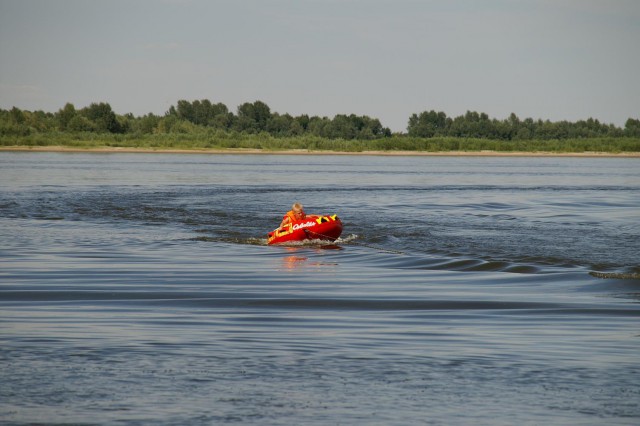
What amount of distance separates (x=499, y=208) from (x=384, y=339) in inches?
1242

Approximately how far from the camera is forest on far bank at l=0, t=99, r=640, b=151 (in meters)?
135

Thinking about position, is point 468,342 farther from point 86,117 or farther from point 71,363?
point 86,117

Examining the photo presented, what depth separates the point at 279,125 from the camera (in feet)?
535

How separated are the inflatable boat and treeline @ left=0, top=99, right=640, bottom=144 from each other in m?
110

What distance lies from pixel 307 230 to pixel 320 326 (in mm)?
13260

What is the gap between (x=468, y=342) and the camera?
12484 millimetres

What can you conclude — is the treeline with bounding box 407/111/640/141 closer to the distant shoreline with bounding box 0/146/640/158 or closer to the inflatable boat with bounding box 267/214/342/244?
the distant shoreline with bounding box 0/146/640/158

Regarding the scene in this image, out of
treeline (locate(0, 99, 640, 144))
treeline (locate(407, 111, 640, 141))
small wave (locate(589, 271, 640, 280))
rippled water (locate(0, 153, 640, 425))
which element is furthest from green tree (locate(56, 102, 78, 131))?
small wave (locate(589, 271, 640, 280))

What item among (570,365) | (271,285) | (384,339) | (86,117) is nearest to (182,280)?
(271,285)

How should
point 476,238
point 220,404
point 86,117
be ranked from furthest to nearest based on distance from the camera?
point 86,117, point 476,238, point 220,404

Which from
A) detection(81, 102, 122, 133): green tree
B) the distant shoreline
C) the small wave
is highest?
detection(81, 102, 122, 133): green tree

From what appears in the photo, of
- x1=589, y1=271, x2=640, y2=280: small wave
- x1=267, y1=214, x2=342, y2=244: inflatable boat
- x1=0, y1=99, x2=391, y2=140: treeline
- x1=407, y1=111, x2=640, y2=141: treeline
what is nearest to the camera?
x1=589, y1=271, x2=640, y2=280: small wave

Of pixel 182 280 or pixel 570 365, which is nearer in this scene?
pixel 570 365

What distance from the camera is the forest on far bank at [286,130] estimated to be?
134750 mm
